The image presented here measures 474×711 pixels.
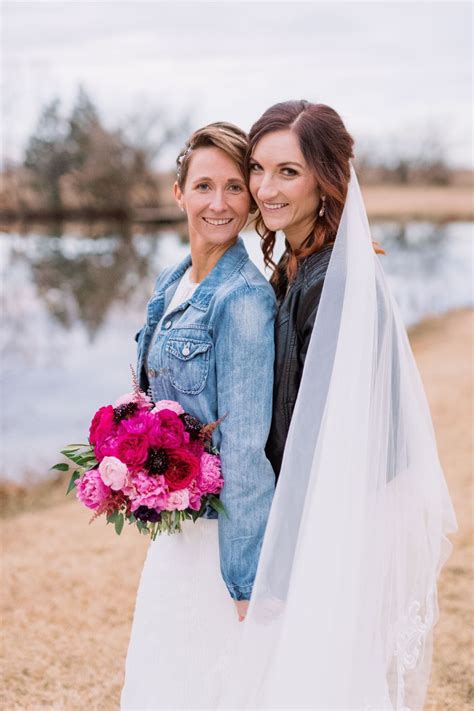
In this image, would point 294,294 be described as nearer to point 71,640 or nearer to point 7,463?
point 71,640

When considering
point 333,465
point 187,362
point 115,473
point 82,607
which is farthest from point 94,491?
point 82,607

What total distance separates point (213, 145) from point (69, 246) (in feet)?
81.5

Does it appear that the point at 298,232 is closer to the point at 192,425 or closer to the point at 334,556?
the point at 192,425

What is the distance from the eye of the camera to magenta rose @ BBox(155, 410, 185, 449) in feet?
7.23

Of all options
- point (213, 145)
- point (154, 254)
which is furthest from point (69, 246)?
point (213, 145)

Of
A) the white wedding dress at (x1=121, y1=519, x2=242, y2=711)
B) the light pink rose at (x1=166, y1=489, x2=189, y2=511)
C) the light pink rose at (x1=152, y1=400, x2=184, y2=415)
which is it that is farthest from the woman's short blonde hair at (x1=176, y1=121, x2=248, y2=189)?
the white wedding dress at (x1=121, y1=519, x2=242, y2=711)

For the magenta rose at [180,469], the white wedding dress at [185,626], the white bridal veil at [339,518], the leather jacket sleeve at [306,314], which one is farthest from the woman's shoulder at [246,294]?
the white wedding dress at [185,626]

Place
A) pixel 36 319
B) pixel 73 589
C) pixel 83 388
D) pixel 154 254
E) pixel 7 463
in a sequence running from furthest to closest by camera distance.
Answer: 1. pixel 154 254
2. pixel 36 319
3. pixel 83 388
4. pixel 7 463
5. pixel 73 589

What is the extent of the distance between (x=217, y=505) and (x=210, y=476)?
0.31 feet

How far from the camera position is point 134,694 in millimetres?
2561

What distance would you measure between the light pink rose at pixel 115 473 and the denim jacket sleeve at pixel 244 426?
0.29 m

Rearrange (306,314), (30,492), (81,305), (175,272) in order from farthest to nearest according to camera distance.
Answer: (81,305), (30,492), (175,272), (306,314)

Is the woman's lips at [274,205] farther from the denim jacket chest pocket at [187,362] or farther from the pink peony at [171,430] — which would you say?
the pink peony at [171,430]

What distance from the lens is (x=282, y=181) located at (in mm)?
2322
